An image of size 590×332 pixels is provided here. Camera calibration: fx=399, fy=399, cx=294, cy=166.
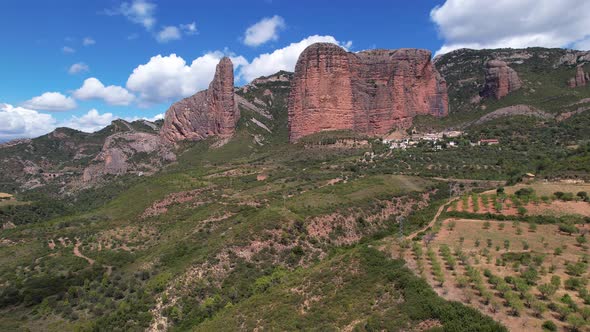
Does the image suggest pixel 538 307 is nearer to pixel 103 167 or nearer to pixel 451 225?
pixel 451 225

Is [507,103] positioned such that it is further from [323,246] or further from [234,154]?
[323,246]

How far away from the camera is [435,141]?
10369 centimetres

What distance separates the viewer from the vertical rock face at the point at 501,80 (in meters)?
130

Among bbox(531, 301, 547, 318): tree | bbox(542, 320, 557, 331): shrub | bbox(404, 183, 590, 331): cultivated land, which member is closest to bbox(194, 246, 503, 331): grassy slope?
bbox(404, 183, 590, 331): cultivated land

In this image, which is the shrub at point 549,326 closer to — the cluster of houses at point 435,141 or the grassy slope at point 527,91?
the cluster of houses at point 435,141

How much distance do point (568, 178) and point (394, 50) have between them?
3173 inches

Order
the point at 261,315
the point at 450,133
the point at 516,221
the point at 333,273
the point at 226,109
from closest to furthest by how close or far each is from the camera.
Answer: the point at 261,315
the point at 333,273
the point at 516,221
the point at 450,133
the point at 226,109

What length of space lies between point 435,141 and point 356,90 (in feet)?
98.3

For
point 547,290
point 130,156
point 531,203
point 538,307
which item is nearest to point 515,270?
point 547,290

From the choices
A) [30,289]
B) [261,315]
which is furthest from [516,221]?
[30,289]

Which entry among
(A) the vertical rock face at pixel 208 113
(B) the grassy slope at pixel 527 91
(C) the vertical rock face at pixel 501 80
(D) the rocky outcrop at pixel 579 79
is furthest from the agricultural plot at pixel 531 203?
(A) the vertical rock face at pixel 208 113

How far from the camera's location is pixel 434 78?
12838 cm

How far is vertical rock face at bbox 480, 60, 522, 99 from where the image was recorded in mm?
129750

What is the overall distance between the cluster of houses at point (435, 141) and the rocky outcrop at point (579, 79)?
46164 millimetres
